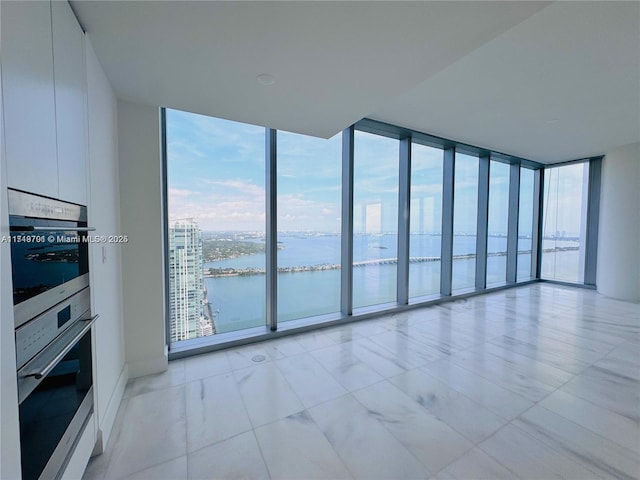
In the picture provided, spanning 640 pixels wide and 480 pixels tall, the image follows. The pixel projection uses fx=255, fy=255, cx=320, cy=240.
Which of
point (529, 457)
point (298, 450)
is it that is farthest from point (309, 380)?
point (529, 457)

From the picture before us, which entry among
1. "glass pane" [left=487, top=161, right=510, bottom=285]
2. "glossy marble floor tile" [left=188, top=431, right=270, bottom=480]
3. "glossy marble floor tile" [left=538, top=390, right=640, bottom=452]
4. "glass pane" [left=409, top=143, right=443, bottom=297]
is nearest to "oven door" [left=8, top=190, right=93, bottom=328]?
"glossy marble floor tile" [left=188, top=431, right=270, bottom=480]

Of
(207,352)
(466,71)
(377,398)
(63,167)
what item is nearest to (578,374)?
(377,398)

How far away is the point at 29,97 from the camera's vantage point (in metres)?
0.96

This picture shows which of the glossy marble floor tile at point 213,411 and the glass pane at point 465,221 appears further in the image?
the glass pane at point 465,221

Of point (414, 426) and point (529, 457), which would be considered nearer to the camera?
point (529, 457)

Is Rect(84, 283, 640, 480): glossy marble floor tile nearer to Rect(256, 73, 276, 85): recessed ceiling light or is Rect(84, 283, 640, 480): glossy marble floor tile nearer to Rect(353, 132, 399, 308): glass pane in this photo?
Rect(353, 132, 399, 308): glass pane

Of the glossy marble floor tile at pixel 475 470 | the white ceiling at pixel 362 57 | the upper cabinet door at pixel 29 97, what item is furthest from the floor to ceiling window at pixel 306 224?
the glossy marble floor tile at pixel 475 470

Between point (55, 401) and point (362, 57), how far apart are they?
2.60m

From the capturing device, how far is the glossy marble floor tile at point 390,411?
1.53 meters

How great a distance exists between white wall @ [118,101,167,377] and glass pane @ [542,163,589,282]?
854cm

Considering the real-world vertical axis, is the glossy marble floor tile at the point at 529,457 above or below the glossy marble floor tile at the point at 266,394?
above

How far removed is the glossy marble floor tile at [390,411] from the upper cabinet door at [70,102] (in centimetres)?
167

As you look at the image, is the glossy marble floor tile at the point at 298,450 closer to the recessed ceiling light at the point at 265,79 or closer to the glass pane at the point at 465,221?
the recessed ceiling light at the point at 265,79

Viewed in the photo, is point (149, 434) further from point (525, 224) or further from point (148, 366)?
point (525, 224)
